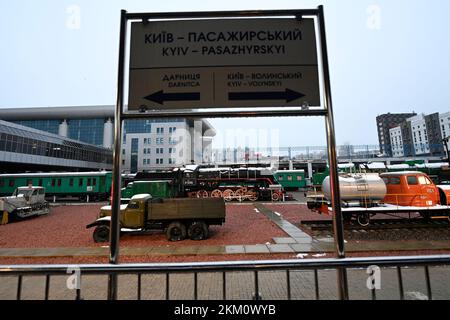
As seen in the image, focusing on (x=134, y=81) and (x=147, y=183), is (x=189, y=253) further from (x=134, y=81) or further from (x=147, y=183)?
(x=147, y=183)

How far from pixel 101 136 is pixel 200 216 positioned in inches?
3025

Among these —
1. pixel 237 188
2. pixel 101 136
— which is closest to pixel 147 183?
pixel 237 188

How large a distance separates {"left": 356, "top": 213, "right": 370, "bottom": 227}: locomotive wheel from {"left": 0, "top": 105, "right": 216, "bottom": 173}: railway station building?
179 ft

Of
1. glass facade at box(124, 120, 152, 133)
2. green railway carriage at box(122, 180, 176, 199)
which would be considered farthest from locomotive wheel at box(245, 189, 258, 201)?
glass facade at box(124, 120, 152, 133)

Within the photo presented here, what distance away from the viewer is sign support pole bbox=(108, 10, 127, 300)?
1.87m

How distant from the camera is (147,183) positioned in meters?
20.5

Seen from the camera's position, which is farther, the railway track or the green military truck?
the railway track

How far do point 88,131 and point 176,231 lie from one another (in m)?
79.6

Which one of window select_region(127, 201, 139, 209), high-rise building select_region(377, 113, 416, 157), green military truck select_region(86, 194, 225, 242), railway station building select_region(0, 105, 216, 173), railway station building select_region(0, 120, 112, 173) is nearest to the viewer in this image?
green military truck select_region(86, 194, 225, 242)

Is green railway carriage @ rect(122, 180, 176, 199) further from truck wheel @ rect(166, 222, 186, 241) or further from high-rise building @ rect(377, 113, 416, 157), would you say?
high-rise building @ rect(377, 113, 416, 157)

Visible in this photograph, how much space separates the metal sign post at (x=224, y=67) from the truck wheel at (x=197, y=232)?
26.3ft

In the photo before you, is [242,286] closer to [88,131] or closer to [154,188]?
[154,188]

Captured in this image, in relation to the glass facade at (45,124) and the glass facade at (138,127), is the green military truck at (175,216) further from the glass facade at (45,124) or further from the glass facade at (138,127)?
the glass facade at (45,124)

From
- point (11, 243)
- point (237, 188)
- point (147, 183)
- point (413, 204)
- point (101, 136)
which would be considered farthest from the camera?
point (101, 136)
